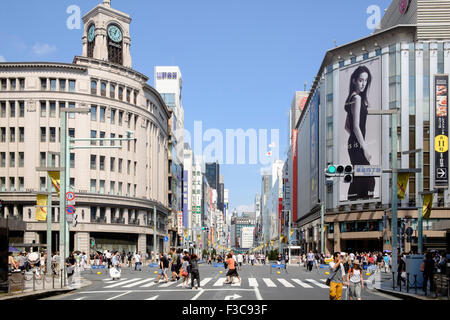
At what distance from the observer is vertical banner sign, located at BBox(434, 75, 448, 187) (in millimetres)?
73250

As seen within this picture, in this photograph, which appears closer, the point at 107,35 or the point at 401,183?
the point at 401,183

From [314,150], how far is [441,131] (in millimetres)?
30186

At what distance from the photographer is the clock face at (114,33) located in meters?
85.6

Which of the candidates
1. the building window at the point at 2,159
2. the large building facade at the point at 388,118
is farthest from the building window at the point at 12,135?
the large building facade at the point at 388,118

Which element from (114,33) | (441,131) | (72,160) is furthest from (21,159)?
(441,131)

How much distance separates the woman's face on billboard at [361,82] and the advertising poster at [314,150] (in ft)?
46.8

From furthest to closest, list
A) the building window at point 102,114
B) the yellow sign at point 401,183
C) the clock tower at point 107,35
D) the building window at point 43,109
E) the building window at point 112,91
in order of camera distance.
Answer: the clock tower at point 107,35 → the building window at point 112,91 → the building window at point 102,114 → the building window at point 43,109 → the yellow sign at point 401,183

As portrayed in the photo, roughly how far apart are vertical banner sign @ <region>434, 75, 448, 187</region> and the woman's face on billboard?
376 inches

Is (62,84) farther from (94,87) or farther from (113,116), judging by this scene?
(113,116)

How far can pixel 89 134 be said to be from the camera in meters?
76.3

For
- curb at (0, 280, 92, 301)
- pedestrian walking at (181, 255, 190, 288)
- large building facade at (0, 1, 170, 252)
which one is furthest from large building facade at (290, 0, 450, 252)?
curb at (0, 280, 92, 301)

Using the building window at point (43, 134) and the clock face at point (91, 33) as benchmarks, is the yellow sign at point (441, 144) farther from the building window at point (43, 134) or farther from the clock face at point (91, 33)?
the clock face at point (91, 33)
